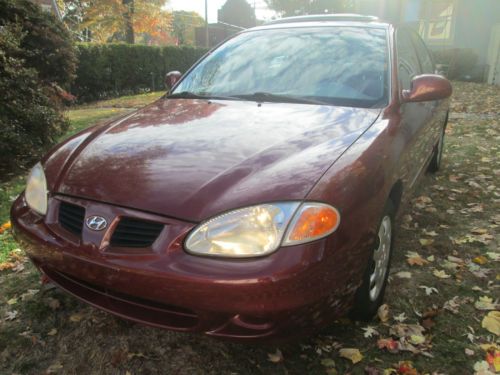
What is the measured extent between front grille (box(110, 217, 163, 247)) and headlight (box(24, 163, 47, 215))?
532 millimetres

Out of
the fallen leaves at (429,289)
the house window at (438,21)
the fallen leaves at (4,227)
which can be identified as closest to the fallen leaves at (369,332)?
the fallen leaves at (429,289)

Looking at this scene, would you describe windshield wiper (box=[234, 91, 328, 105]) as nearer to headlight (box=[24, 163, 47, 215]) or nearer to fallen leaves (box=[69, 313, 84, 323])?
headlight (box=[24, 163, 47, 215])

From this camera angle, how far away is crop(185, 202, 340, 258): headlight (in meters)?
1.75

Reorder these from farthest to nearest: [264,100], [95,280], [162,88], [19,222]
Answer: [162,88], [264,100], [19,222], [95,280]

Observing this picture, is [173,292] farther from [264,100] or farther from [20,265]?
[20,265]

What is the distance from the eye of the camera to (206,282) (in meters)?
1.69

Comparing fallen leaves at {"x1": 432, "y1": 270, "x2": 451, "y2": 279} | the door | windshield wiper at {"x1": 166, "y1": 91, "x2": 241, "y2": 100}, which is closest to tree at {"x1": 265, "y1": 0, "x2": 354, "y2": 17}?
the door

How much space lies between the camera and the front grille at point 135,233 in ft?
6.02

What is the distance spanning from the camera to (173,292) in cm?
174

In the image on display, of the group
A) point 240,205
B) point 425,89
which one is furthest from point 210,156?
point 425,89

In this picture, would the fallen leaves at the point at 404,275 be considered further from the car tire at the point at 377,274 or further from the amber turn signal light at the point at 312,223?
the amber turn signal light at the point at 312,223

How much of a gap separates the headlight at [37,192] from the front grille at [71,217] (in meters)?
0.13

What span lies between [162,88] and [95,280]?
54.7 ft

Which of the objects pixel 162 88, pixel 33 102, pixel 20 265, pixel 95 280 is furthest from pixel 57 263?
pixel 162 88
